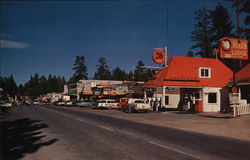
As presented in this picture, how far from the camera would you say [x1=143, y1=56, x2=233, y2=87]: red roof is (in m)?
31.8

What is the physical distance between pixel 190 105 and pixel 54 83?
163 metres

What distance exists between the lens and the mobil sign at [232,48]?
25.0 metres

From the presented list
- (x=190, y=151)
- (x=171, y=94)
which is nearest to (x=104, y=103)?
(x=171, y=94)

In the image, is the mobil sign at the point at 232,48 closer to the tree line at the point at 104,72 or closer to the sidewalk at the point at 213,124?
the sidewalk at the point at 213,124

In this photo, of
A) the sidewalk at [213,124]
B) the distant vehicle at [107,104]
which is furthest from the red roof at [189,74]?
the distant vehicle at [107,104]

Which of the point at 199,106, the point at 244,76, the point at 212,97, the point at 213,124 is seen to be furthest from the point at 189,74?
the point at 213,124

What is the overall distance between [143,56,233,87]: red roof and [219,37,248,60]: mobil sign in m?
7.08

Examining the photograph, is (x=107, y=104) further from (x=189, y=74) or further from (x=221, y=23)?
(x=221, y=23)

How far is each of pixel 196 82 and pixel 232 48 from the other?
789 cm

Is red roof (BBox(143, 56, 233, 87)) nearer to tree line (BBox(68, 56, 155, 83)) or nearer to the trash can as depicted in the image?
the trash can

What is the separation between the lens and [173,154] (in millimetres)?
7922

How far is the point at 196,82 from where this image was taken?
106 ft

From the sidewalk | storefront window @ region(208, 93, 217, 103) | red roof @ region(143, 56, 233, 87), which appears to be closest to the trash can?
storefront window @ region(208, 93, 217, 103)

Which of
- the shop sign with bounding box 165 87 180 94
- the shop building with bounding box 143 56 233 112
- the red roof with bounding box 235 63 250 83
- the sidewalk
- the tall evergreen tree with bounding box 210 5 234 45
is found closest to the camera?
the sidewalk
